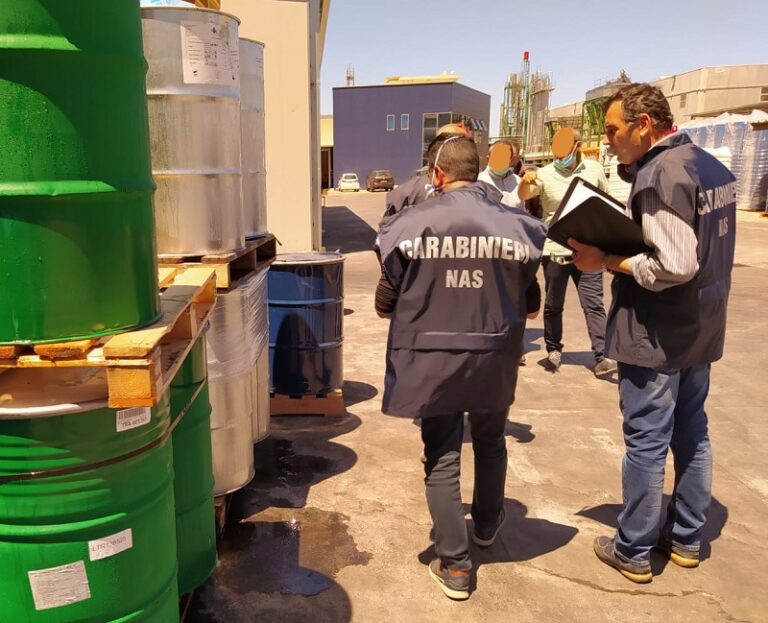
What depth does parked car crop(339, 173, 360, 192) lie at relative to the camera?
156 feet

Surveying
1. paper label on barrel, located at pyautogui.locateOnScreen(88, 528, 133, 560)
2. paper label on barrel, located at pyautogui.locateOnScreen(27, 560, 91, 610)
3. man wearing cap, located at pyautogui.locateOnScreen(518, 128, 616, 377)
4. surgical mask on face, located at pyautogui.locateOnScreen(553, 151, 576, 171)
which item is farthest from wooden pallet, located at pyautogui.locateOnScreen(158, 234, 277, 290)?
Result: surgical mask on face, located at pyautogui.locateOnScreen(553, 151, 576, 171)

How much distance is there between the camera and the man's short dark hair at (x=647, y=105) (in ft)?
9.84

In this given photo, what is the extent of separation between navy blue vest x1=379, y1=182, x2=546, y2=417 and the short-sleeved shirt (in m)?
3.28

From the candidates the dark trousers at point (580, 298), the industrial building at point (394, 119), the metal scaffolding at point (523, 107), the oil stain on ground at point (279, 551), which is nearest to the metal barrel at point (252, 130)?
the oil stain on ground at point (279, 551)

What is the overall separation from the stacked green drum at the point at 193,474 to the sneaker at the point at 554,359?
14.2 ft

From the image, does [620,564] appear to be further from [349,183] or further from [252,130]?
[349,183]

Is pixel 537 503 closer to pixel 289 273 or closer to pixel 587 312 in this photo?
pixel 289 273

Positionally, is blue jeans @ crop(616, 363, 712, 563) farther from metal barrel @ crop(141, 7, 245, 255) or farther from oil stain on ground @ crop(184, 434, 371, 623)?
metal barrel @ crop(141, 7, 245, 255)

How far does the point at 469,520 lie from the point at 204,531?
4.98ft

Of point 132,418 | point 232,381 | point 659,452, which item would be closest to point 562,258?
point 659,452

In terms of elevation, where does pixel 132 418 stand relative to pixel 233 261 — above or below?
below

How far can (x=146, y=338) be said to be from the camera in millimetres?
1849

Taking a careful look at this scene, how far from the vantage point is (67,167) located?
173cm

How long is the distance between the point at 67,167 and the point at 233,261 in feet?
6.07
